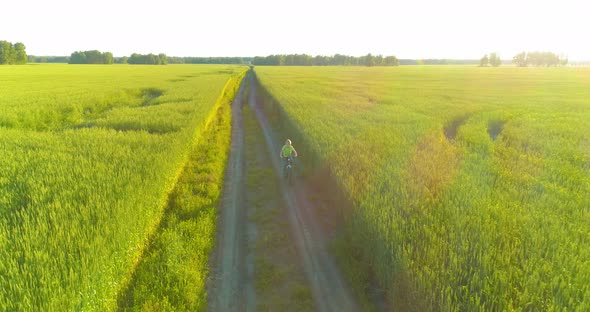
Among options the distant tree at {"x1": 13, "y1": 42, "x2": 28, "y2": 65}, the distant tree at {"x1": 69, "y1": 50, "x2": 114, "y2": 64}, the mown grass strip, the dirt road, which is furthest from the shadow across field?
the distant tree at {"x1": 69, "y1": 50, "x2": 114, "y2": 64}

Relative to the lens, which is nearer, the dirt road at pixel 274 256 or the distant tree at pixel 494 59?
the dirt road at pixel 274 256

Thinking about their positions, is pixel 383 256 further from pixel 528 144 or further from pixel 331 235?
pixel 528 144

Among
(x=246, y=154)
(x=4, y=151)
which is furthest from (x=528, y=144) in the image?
(x=4, y=151)

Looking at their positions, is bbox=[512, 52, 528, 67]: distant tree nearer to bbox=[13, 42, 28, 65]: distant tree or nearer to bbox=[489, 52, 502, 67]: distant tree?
bbox=[489, 52, 502, 67]: distant tree

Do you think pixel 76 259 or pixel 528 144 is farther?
pixel 528 144

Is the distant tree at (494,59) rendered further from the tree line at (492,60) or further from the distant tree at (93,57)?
→ the distant tree at (93,57)

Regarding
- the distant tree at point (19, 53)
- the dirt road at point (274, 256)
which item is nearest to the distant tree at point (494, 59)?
the dirt road at point (274, 256)

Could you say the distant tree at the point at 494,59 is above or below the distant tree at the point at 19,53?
above
